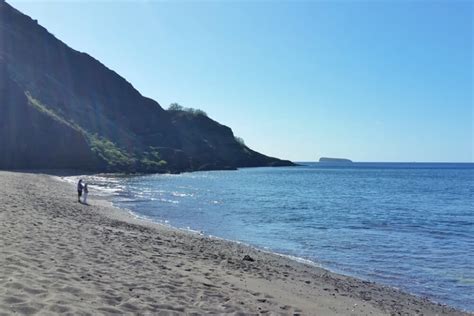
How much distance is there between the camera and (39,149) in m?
70.1

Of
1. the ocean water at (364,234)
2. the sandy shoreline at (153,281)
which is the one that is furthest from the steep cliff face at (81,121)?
the sandy shoreline at (153,281)

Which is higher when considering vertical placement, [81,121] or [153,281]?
[81,121]

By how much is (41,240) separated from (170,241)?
5999 millimetres

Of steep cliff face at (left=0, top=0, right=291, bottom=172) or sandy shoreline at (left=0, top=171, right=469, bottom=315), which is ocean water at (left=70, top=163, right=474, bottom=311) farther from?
steep cliff face at (left=0, top=0, right=291, bottom=172)

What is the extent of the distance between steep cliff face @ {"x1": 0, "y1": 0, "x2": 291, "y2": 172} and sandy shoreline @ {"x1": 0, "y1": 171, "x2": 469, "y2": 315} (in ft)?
192

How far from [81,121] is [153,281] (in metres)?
104

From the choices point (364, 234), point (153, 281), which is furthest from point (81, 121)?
point (153, 281)

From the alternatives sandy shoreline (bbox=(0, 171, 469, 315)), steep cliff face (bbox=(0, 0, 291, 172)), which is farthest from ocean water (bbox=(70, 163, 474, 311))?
steep cliff face (bbox=(0, 0, 291, 172))

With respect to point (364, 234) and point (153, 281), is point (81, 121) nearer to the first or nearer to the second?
point (364, 234)

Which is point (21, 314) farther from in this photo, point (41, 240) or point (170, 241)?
point (170, 241)

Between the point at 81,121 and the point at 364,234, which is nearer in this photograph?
the point at 364,234

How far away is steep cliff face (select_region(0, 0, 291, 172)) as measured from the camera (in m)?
68.7

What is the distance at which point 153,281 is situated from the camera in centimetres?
898

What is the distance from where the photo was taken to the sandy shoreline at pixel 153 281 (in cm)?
702
